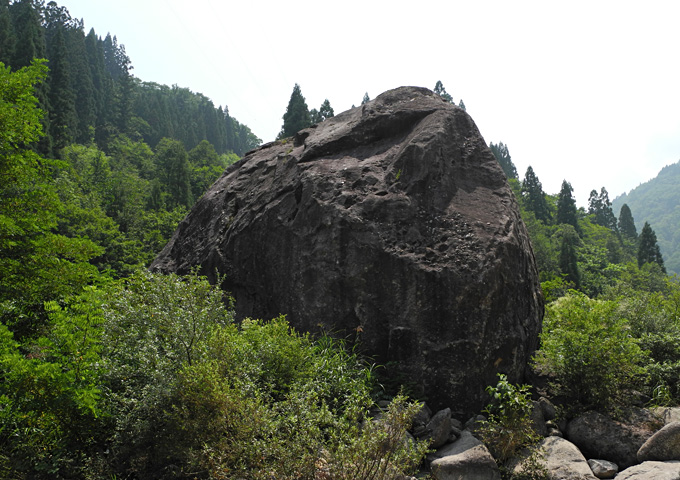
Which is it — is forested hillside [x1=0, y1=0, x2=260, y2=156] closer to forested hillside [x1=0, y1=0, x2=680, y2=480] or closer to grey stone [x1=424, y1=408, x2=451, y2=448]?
forested hillside [x1=0, y1=0, x2=680, y2=480]

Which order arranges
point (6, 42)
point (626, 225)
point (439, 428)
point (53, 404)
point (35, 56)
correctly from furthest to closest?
point (626, 225)
point (6, 42)
point (35, 56)
point (439, 428)
point (53, 404)

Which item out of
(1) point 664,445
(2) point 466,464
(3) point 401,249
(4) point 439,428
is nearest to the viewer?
(2) point 466,464

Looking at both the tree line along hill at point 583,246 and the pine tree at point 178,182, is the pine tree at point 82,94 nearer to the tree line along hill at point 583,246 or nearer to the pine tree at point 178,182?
the pine tree at point 178,182

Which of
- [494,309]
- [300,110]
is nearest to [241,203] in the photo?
[494,309]

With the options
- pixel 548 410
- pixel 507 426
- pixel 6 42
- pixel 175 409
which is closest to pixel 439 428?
pixel 507 426

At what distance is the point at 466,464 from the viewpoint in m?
5.69

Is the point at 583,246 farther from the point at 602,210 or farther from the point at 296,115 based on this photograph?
the point at 296,115

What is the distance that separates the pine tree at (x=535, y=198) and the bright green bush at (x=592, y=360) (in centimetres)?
4955

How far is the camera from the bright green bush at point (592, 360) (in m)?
6.81

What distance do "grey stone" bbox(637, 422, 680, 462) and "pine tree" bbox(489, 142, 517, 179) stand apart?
222ft

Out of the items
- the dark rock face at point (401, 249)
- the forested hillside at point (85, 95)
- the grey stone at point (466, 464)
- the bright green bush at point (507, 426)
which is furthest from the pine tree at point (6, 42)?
the grey stone at point (466, 464)

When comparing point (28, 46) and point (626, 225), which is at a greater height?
point (28, 46)

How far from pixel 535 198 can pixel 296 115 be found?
98.6 feet

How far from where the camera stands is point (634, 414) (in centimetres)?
673
